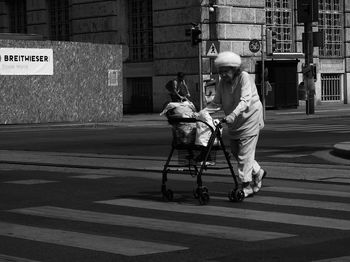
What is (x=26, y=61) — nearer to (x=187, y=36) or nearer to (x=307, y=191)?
(x=187, y=36)

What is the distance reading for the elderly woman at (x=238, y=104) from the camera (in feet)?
34.7

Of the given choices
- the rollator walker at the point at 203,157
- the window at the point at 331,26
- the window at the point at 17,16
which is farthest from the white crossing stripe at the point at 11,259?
the window at the point at 17,16

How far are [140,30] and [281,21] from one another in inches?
264

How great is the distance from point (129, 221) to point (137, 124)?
76.3 feet

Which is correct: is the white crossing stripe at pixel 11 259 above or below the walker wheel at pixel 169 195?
below

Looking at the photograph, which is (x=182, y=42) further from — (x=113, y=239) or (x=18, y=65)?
(x=113, y=239)

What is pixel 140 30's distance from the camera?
42000mm

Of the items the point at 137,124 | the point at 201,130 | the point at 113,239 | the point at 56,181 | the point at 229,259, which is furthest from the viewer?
the point at 137,124

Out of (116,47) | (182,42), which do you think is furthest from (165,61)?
(116,47)

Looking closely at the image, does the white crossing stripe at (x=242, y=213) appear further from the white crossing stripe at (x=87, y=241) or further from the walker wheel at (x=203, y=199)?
the white crossing stripe at (x=87, y=241)

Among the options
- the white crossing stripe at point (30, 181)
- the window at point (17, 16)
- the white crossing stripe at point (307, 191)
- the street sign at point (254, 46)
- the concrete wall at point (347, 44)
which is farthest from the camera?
the window at point (17, 16)

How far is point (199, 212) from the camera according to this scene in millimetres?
9836

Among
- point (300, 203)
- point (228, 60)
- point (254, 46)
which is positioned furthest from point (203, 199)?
point (254, 46)

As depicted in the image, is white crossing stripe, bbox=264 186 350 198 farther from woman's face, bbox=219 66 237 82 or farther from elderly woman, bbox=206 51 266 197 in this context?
woman's face, bbox=219 66 237 82
